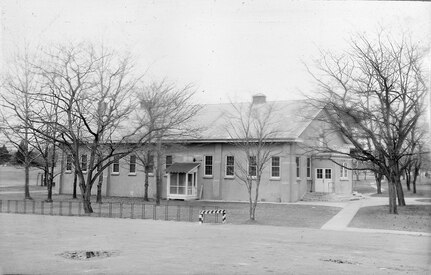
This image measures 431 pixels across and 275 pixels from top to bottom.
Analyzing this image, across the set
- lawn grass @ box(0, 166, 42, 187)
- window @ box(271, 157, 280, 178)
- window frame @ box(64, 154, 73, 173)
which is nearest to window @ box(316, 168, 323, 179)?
window @ box(271, 157, 280, 178)

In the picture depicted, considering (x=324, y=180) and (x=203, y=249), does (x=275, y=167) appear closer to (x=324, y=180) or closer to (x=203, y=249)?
(x=324, y=180)

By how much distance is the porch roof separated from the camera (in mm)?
36169

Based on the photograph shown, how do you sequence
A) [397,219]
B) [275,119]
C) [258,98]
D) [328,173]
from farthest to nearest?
[258,98] < [328,173] < [275,119] < [397,219]

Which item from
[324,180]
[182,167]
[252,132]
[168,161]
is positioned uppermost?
[252,132]

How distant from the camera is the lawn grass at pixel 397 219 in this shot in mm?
20031

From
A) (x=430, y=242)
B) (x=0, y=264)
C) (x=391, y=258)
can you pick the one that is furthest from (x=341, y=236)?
(x=0, y=264)

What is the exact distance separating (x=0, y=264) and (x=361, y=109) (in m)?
22.2

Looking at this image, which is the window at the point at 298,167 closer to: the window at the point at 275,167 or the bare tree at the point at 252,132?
the window at the point at 275,167

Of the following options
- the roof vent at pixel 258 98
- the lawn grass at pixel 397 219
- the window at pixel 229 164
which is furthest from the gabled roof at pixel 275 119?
the lawn grass at pixel 397 219

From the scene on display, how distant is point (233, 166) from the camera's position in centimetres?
3572

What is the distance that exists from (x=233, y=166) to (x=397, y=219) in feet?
49.5

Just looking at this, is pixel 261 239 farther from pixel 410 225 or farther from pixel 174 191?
pixel 174 191

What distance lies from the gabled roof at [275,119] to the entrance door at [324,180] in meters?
4.90

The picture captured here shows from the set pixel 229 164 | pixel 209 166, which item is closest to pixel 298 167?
pixel 229 164
